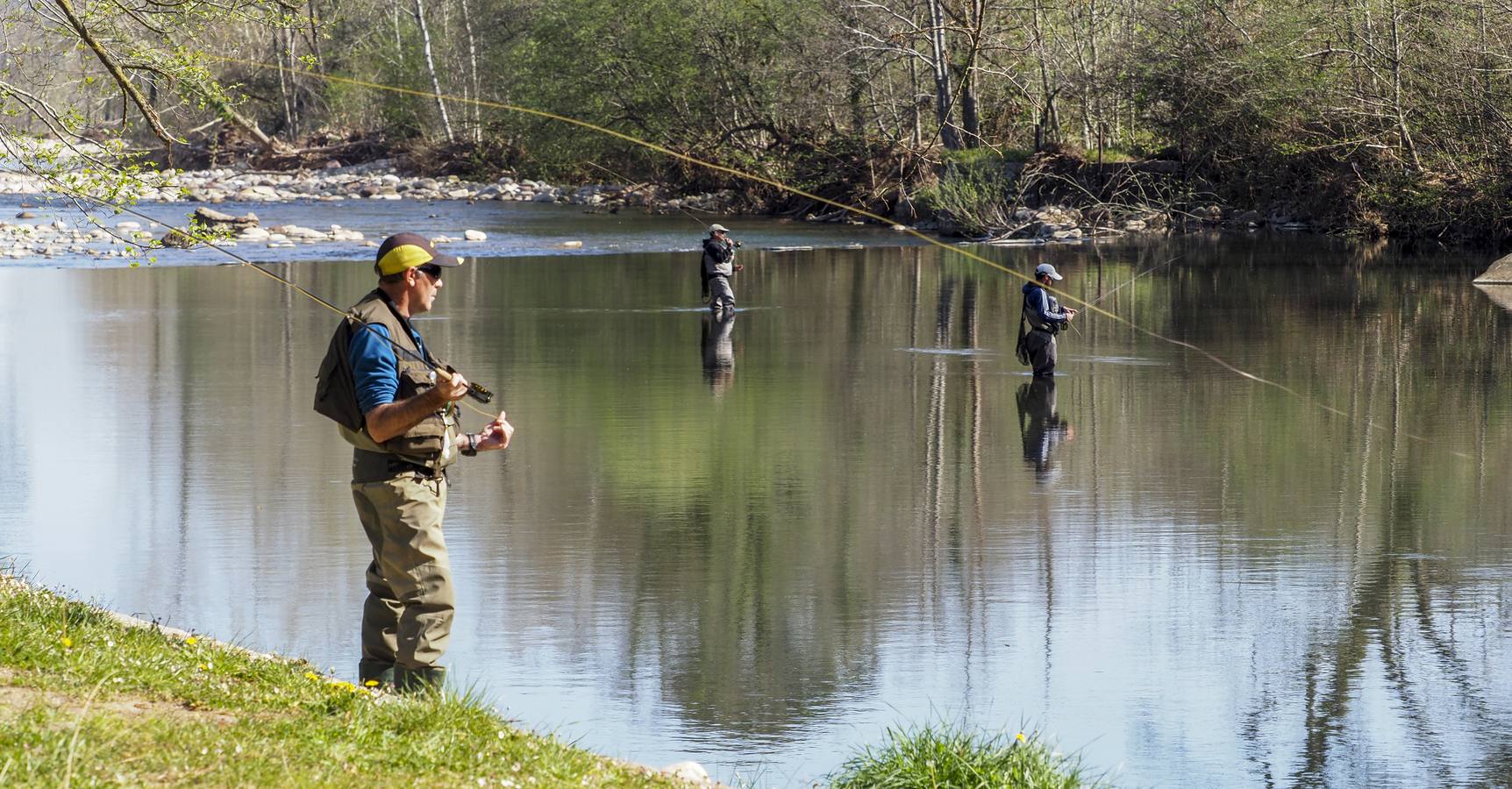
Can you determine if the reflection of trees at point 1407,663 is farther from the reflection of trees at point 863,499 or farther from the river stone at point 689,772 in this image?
the river stone at point 689,772

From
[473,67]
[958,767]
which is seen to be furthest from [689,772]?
[473,67]

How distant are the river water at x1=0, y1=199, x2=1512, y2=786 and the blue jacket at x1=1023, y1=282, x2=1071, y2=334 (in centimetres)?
61

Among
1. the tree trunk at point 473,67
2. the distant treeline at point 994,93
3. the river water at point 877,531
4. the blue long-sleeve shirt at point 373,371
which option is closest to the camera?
the blue long-sleeve shirt at point 373,371

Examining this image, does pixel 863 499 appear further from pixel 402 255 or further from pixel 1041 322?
pixel 402 255

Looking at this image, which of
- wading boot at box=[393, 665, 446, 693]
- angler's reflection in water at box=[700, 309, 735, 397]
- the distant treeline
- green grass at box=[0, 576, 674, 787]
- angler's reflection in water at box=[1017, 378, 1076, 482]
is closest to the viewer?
green grass at box=[0, 576, 674, 787]

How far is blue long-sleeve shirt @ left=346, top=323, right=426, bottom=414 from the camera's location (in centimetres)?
585

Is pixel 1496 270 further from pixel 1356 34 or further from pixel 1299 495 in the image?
pixel 1299 495

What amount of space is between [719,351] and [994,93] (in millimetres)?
30724

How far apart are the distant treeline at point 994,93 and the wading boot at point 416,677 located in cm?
1697

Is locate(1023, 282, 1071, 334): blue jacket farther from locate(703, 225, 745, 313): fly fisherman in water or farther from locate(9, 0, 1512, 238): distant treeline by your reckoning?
locate(9, 0, 1512, 238): distant treeline

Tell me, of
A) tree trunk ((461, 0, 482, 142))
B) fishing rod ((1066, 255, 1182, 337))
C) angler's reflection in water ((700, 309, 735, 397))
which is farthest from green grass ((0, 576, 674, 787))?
tree trunk ((461, 0, 482, 142))

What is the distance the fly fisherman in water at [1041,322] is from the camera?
15.2 metres

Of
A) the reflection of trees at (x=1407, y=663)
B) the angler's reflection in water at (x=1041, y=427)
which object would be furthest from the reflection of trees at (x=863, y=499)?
the angler's reflection in water at (x=1041, y=427)

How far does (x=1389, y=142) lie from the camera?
116 ft
